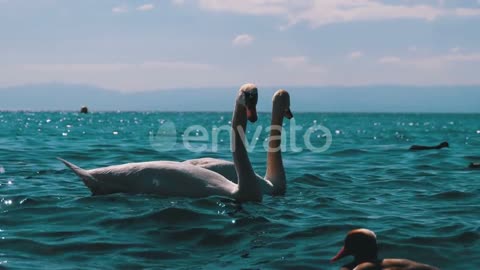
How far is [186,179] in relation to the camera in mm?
11203

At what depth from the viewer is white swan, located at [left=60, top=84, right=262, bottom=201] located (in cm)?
1114

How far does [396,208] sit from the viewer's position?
1125 centimetres

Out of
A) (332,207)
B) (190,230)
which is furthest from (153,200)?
(332,207)

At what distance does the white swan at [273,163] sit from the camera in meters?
12.7

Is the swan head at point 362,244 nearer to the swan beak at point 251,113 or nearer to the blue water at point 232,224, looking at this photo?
the blue water at point 232,224

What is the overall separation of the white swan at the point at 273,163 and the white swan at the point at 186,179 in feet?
3.69

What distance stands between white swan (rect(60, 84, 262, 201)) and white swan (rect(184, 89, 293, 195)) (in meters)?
1.12

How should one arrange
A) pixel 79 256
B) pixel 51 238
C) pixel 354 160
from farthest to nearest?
pixel 354 160, pixel 51 238, pixel 79 256

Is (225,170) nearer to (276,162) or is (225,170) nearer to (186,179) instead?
(276,162)

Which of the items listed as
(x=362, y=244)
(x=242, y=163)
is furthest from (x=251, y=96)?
(x=362, y=244)

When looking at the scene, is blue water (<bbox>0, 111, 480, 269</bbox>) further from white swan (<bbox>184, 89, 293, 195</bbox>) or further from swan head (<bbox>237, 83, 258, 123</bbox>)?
swan head (<bbox>237, 83, 258, 123</bbox>)

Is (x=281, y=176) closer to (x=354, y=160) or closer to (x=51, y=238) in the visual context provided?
(x=51, y=238)

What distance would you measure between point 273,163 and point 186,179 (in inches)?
93.9

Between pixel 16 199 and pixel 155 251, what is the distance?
13.7 ft
